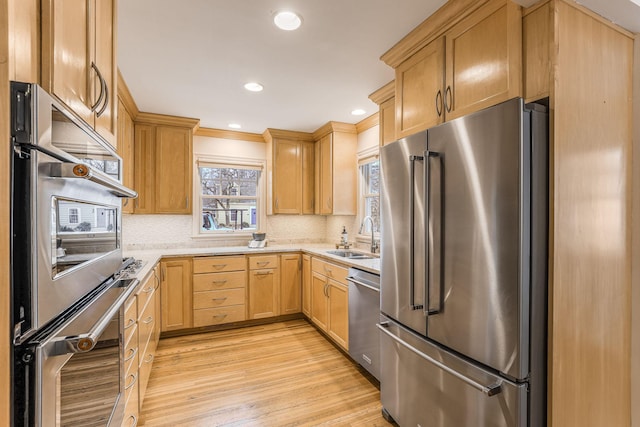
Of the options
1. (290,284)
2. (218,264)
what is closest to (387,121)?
(290,284)

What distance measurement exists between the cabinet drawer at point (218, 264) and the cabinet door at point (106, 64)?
86.3 inches

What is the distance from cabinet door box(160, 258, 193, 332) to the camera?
3.38 metres

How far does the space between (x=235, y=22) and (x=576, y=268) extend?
7.18 ft

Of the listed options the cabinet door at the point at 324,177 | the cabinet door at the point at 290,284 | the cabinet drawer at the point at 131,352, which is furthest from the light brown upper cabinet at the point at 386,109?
the cabinet drawer at the point at 131,352

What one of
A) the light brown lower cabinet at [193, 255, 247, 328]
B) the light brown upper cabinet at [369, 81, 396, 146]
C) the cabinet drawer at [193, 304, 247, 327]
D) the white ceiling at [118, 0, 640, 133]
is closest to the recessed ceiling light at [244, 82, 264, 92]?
the white ceiling at [118, 0, 640, 133]

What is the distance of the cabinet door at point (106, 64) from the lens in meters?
1.29

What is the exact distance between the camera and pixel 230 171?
14.4 feet

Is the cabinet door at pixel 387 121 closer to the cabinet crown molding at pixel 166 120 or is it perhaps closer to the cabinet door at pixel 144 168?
the cabinet crown molding at pixel 166 120

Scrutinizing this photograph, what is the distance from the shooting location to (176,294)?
11.3 feet

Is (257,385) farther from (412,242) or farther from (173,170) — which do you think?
(173,170)

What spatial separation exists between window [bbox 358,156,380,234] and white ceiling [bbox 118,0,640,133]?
77 centimetres

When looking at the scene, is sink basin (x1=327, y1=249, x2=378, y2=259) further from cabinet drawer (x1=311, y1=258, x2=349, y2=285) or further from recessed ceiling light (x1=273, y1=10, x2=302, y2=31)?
recessed ceiling light (x1=273, y1=10, x2=302, y2=31)

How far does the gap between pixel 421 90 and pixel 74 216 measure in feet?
6.20

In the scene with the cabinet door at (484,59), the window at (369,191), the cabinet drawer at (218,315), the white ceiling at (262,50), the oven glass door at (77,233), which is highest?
the white ceiling at (262,50)
